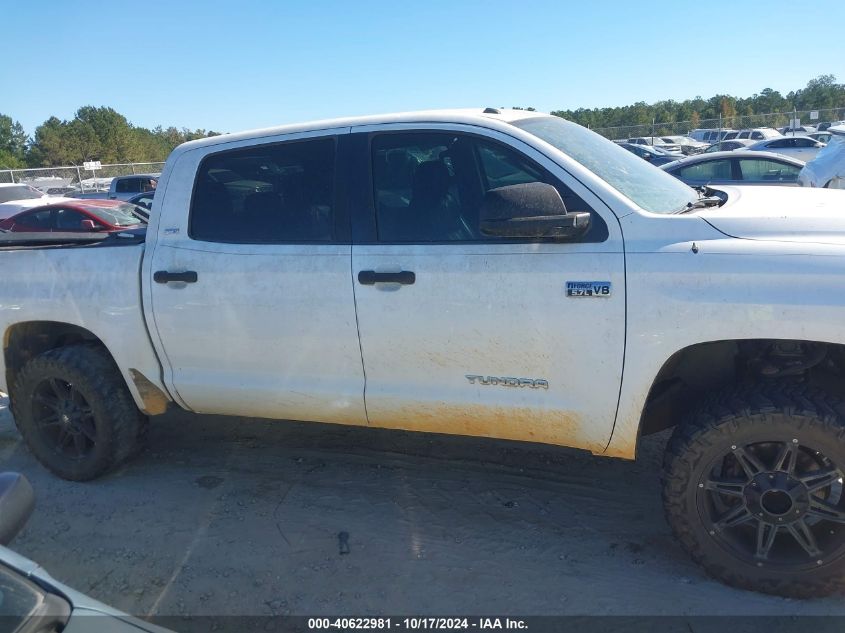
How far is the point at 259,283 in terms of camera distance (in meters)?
3.45

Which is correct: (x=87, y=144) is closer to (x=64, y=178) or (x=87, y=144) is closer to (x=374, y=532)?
(x=64, y=178)

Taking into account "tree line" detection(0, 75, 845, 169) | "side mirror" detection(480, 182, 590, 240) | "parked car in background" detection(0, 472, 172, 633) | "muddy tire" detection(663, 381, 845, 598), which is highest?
"tree line" detection(0, 75, 845, 169)

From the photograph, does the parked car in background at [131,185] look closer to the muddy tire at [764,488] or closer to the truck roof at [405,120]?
the truck roof at [405,120]

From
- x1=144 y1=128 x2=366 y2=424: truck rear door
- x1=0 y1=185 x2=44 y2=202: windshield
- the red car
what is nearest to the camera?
x1=144 y1=128 x2=366 y2=424: truck rear door

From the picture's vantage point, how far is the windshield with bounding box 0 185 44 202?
19.3 metres

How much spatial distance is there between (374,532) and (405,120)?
2.13 meters

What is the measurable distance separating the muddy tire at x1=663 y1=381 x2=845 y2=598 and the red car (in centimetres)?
1211

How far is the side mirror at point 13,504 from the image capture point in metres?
1.95

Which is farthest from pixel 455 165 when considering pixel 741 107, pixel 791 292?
pixel 741 107

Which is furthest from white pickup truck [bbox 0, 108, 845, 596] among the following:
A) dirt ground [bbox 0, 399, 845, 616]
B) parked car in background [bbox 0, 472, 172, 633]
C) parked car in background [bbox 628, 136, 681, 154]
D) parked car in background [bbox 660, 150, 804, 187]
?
parked car in background [bbox 628, 136, 681, 154]

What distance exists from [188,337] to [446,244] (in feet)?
5.14

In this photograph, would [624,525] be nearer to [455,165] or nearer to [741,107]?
[455,165]

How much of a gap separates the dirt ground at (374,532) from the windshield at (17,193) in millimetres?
17791

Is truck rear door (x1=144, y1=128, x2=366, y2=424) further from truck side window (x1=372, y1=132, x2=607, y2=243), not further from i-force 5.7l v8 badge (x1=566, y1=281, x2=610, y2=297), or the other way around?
i-force 5.7l v8 badge (x1=566, y1=281, x2=610, y2=297)
